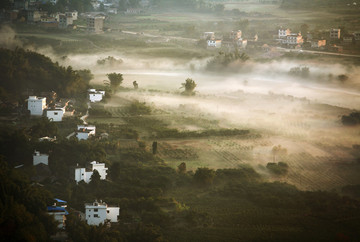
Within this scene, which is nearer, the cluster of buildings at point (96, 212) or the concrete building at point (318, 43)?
the cluster of buildings at point (96, 212)

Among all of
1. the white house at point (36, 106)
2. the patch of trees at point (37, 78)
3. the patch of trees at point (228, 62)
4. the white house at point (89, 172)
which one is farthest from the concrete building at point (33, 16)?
the white house at point (89, 172)

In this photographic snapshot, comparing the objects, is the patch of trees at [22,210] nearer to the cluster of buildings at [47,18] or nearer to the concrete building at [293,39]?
the concrete building at [293,39]

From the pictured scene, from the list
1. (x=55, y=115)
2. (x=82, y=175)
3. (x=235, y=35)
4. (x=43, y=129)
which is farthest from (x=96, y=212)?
(x=235, y=35)

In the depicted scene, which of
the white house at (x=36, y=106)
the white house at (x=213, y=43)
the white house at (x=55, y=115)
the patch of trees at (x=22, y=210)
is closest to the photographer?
the patch of trees at (x=22, y=210)

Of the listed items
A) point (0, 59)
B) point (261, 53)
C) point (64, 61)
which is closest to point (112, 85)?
point (0, 59)

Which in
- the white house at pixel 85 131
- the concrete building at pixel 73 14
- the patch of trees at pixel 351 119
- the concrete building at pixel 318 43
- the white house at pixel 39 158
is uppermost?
the concrete building at pixel 73 14

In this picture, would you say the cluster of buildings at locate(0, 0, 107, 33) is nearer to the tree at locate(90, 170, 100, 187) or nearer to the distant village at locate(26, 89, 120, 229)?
the distant village at locate(26, 89, 120, 229)

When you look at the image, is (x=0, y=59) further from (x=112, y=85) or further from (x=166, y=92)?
(x=166, y=92)

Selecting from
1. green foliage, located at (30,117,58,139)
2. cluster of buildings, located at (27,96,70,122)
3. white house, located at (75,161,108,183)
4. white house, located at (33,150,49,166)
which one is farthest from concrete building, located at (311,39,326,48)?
white house, located at (33,150,49,166)
